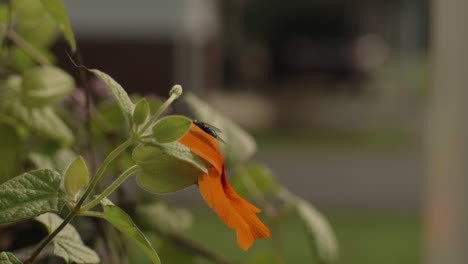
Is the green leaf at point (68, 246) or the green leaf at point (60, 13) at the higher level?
the green leaf at point (60, 13)

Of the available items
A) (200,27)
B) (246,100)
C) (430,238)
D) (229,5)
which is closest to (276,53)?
(229,5)

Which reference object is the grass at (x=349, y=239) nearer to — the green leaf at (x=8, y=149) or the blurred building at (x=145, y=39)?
the green leaf at (x=8, y=149)

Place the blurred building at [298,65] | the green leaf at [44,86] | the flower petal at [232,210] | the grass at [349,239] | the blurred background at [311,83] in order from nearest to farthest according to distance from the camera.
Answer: the flower petal at [232,210] → the green leaf at [44,86] → the grass at [349,239] → the blurred background at [311,83] → the blurred building at [298,65]

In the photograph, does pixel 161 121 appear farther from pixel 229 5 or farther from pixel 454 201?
pixel 229 5

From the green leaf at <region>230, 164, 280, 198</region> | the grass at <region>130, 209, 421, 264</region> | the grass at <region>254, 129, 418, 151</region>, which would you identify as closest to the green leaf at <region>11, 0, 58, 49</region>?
the green leaf at <region>230, 164, 280, 198</region>

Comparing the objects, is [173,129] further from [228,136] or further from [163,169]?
[228,136]

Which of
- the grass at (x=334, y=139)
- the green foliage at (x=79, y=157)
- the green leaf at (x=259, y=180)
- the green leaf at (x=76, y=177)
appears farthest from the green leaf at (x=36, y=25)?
the grass at (x=334, y=139)

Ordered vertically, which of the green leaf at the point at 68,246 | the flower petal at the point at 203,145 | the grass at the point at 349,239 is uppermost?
the flower petal at the point at 203,145
